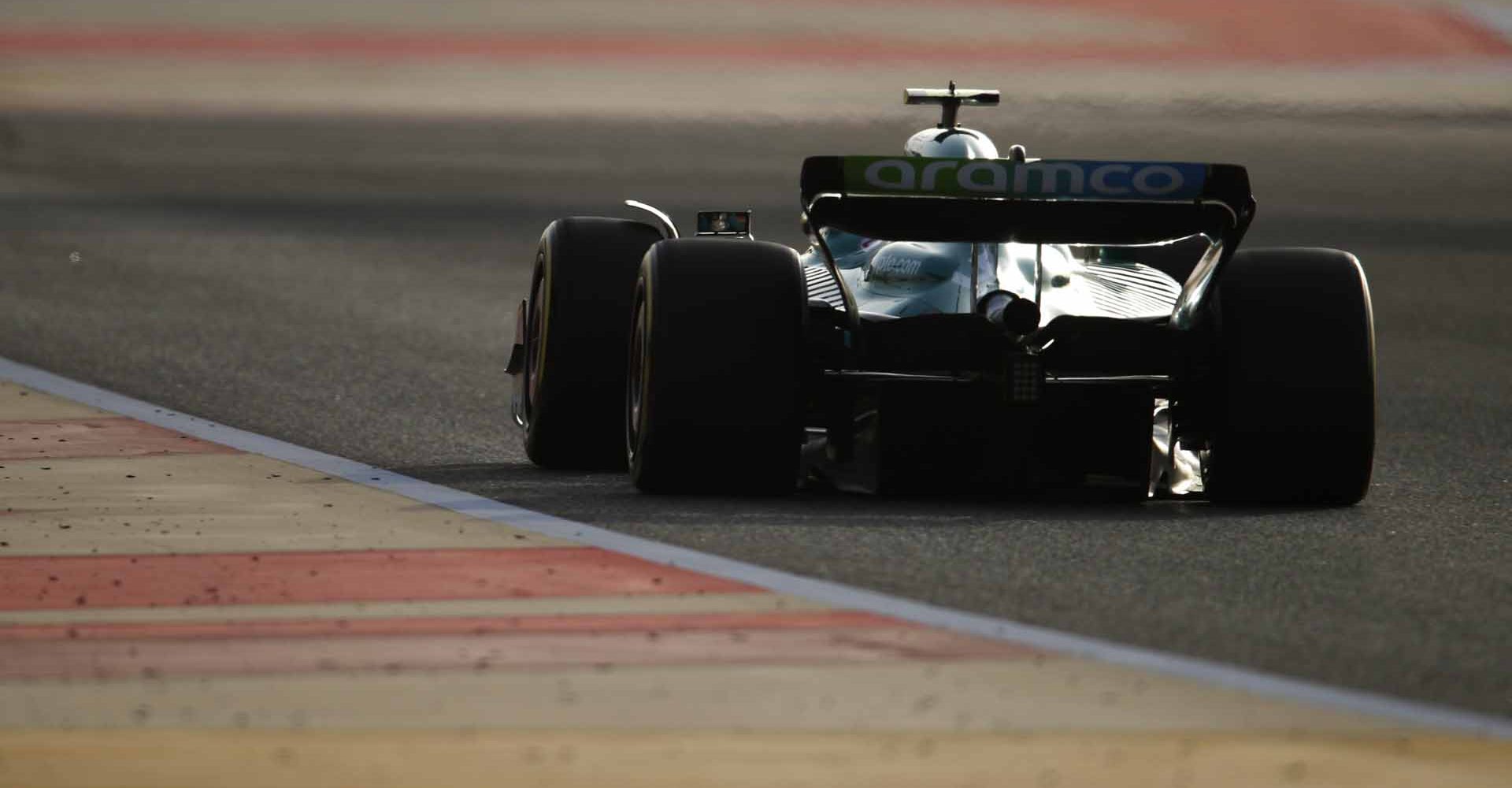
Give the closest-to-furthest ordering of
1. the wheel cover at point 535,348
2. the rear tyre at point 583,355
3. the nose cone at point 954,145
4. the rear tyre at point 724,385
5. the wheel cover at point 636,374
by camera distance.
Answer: the rear tyre at point 724,385
the wheel cover at point 636,374
the rear tyre at point 583,355
the wheel cover at point 535,348
the nose cone at point 954,145

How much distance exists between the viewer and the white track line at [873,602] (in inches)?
227

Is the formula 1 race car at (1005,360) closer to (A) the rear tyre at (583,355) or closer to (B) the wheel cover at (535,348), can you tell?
(A) the rear tyre at (583,355)

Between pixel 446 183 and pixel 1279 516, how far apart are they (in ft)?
80.1

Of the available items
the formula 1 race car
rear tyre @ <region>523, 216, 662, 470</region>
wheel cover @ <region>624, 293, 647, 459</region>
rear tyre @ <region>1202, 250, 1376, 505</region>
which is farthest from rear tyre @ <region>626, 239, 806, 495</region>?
rear tyre @ <region>1202, 250, 1376, 505</region>

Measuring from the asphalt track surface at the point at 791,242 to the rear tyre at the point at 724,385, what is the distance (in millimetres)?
134

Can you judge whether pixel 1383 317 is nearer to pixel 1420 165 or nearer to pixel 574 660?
pixel 1420 165

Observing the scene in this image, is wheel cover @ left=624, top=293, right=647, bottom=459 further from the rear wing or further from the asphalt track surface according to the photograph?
the rear wing

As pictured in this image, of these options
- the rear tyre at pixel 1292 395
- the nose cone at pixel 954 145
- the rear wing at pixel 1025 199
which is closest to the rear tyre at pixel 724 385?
the rear wing at pixel 1025 199

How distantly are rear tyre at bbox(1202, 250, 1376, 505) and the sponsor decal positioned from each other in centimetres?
48

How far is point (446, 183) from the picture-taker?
32562 mm

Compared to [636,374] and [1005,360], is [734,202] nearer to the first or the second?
[636,374]

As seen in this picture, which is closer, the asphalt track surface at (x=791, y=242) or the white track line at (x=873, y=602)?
the white track line at (x=873, y=602)

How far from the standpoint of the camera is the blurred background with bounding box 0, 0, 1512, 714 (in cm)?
765

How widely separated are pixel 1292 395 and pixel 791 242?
15282 millimetres
